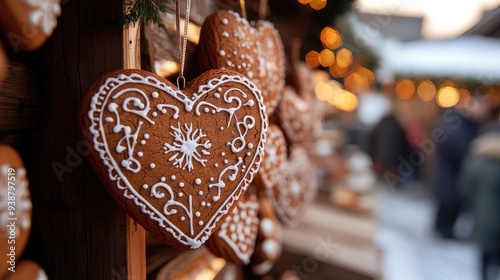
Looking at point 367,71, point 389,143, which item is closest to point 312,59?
point 367,71

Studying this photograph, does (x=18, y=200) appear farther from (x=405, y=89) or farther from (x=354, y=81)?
(x=405, y=89)

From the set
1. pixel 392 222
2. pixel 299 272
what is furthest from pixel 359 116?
pixel 299 272

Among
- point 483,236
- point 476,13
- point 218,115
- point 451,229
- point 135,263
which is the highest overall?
point 476,13

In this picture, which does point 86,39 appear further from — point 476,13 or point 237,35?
point 476,13

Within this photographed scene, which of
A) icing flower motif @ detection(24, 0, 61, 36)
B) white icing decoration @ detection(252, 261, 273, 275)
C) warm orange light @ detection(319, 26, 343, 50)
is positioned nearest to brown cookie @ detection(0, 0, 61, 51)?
icing flower motif @ detection(24, 0, 61, 36)

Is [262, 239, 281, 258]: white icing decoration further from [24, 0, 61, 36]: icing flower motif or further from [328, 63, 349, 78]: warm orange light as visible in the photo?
[328, 63, 349, 78]: warm orange light

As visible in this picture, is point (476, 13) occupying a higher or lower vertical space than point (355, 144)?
higher
